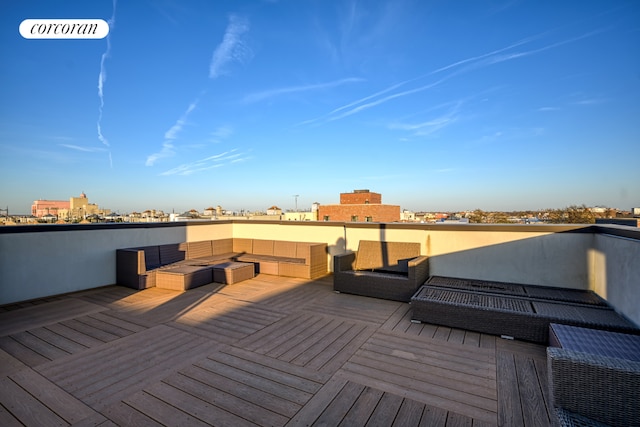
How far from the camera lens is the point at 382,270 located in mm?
5656

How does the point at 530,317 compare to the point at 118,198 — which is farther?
the point at 118,198

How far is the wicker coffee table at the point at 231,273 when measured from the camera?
5789 millimetres

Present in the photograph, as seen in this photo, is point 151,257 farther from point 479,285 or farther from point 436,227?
point 479,285

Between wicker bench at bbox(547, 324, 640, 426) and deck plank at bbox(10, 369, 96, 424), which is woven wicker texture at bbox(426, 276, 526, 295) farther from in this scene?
deck plank at bbox(10, 369, 96, 424)

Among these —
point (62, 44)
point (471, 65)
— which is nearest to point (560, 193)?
point (471, 65)

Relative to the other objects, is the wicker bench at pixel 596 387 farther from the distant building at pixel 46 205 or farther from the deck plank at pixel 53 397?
the distant building at pixel 46 205

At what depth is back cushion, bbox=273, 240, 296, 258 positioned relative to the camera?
6992 mm

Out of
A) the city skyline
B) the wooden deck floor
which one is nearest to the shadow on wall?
the wooden deck floor

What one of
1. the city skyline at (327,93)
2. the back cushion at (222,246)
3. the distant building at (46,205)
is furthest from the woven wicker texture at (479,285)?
the distant building at (46,205)

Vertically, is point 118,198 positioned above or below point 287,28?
below

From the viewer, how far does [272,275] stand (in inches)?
259

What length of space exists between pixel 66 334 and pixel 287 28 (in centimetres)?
887

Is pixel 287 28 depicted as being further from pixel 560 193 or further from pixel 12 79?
pixel 560 193

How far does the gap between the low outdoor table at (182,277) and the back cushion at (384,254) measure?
3.19 meters
